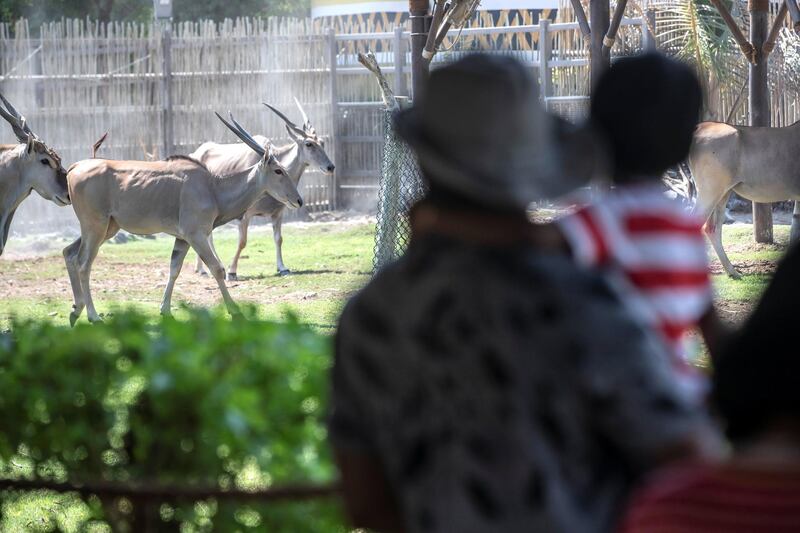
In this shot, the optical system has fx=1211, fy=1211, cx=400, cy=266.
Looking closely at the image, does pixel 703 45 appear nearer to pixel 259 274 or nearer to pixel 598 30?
pixel 598 30

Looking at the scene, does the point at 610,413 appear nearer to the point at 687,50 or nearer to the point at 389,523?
the point at 389,523

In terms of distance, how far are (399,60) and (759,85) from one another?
21.1 feet

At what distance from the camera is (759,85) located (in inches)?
576

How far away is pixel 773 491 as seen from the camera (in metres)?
1.61

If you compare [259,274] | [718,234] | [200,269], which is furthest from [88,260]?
[718,234]

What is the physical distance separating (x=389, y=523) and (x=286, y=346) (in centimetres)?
134

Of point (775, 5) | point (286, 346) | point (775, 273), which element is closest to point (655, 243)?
point (775, 273)

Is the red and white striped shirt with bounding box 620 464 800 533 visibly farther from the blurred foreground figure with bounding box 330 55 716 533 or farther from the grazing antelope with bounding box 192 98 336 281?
the grazing antelope with bounding box 192 98 336 281

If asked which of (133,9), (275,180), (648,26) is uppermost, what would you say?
(133,9)

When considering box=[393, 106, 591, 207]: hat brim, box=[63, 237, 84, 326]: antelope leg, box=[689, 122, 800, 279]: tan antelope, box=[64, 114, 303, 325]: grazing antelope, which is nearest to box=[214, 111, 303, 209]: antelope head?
box=[64, 114, 303, 325]: grazing antelope

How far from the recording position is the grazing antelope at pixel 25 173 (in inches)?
469

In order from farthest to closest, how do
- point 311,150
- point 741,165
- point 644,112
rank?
point 311,150, point 741,165, point 644,112

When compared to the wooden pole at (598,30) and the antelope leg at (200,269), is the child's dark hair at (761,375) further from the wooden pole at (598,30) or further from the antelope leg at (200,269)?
the antelope leg at (200,269)

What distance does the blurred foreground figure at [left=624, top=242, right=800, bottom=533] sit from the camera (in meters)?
1.61
